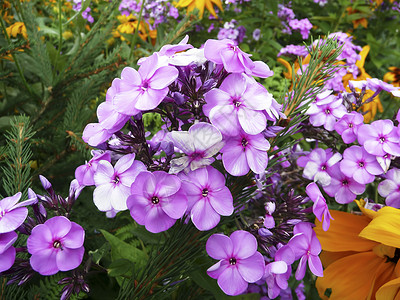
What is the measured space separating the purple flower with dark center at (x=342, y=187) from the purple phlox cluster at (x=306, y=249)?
0.55ft

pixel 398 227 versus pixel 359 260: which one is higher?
pixel 398 227

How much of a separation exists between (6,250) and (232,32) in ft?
5.25

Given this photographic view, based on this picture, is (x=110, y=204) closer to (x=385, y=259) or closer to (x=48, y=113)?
(x=385, y=259)

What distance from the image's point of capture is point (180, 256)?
0.51 metres

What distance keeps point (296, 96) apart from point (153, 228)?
296 mm

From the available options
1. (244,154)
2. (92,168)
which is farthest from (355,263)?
(92,168)

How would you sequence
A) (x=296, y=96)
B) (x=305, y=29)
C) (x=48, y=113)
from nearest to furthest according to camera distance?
(x=296, y=96) < (x=48, y=113) < (x=305, y=29)

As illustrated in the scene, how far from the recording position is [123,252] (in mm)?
698

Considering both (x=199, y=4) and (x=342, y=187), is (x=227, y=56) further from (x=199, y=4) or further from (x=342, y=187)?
(x=199, y=4)

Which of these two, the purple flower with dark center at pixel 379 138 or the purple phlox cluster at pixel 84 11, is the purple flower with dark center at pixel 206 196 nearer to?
the purple flower with dark center at pixel 379 138

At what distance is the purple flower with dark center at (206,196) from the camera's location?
45 centimetres

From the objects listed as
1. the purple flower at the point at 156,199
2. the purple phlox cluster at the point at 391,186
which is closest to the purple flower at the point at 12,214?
the purple flower at the point at 156,199

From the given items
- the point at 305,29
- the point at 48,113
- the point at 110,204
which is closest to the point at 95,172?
the point at 110,204

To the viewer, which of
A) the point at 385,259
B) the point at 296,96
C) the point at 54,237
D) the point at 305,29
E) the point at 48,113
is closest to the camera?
the point at 54,237
